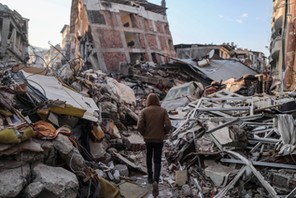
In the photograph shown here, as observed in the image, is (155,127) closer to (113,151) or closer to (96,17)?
(113,151)

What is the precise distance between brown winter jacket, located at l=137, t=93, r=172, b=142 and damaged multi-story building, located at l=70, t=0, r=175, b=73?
1800 cm

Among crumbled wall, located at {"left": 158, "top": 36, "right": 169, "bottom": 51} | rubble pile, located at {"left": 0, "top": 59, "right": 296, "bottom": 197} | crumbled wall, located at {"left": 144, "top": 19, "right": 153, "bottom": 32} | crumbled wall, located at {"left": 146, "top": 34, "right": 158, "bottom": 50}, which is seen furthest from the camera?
crumbled wall, located at {"left": 158, "top": 36, "right": 169, "bottom": 51}

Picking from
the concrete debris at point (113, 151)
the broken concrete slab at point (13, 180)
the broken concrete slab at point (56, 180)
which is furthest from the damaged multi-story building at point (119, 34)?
the broken concrete slab at point (13, 180)

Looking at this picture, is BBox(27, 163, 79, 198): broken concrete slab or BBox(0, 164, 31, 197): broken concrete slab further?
BBox(27, 163, 79, 198): broken concrete slab

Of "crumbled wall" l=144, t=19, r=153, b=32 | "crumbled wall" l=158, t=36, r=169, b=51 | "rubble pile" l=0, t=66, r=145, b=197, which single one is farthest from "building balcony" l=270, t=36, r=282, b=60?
"crumbled wall" l=158, t=36, r=169, b=51

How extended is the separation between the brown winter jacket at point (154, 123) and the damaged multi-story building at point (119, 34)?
18.0m

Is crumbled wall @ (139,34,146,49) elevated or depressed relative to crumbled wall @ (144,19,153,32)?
depressed

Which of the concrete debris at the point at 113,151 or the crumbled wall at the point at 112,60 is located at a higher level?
the crumbled wall at the point at 112,60

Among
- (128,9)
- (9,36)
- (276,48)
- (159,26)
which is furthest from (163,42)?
(276,48)

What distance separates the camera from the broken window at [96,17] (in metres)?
24.8

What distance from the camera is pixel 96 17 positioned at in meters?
25.0

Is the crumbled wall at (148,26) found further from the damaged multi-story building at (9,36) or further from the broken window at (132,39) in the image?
the damaged multi-story building at (9,36)

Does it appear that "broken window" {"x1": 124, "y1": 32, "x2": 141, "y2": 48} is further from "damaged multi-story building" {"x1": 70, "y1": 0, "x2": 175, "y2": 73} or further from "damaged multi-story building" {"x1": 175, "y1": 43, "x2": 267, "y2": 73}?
"damaged multi-story building" {"x1": 175, "y1": 43, "x2": 267, "y2": 73}

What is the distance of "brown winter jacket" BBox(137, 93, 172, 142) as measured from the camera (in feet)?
18.5
